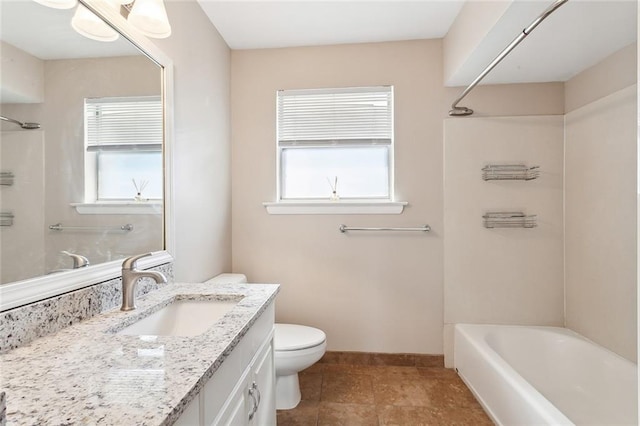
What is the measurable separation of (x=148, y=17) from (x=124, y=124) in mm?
416

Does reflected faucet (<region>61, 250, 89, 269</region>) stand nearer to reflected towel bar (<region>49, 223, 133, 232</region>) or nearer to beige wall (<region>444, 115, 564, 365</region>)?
Result: reflected towel bar (<region>49, 223, 133, 232</region>)

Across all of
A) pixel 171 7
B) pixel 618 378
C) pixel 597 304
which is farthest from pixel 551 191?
pixel 171 7

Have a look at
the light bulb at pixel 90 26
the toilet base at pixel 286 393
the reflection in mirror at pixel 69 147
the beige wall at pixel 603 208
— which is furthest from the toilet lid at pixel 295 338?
the beige wall at pixel 603 208

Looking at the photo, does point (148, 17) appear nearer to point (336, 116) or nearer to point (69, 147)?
point (69, 147)

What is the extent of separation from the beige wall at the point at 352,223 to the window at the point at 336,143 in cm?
8

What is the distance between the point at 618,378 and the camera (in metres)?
1.65

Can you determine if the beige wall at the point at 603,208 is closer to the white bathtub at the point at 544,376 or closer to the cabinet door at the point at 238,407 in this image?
the white bathtub at the point at 544,376

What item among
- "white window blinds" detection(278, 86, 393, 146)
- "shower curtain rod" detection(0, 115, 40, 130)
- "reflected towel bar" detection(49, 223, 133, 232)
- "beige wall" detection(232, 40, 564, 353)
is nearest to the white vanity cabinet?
"reflected towel bar" detection(49, 223, 133, 232)

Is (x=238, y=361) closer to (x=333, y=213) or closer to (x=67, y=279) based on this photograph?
(x=67, y=279)

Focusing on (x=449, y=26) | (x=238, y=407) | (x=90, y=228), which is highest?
(x=449, y=26)

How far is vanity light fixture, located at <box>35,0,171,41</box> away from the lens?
1.01 m

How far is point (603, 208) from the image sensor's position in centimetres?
185

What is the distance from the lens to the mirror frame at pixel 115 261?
2.70 feet

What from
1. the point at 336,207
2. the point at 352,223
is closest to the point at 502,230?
the point at 352,223
